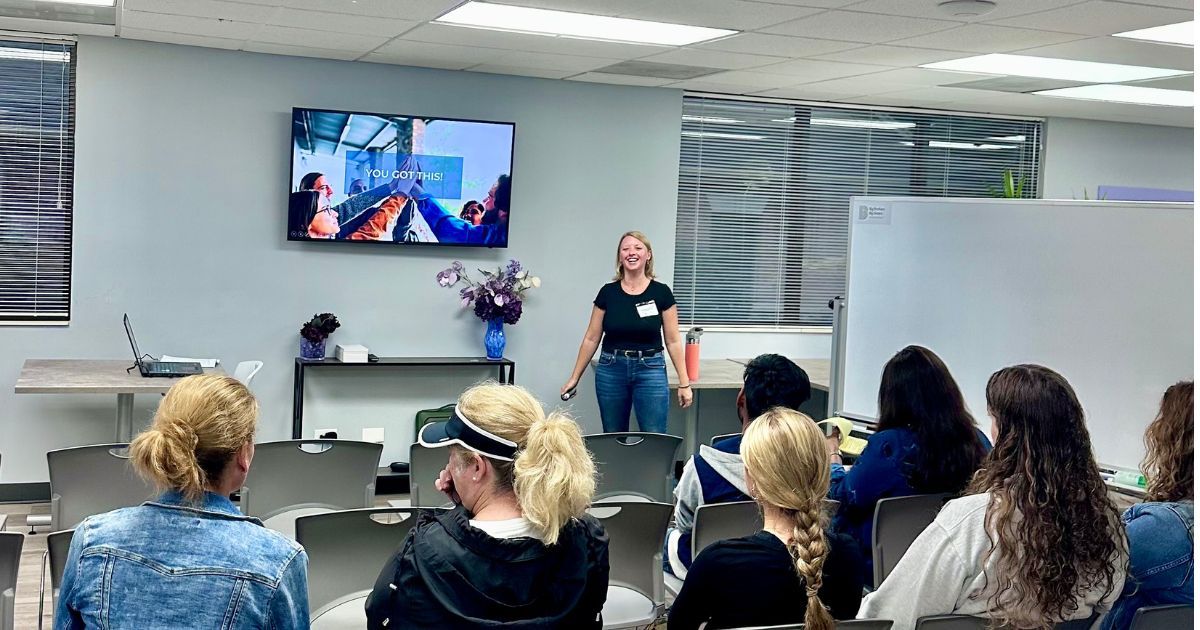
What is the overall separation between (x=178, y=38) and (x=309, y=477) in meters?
2.97

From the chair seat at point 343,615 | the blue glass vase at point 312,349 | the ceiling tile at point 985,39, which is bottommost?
the chair seat at point 343,615

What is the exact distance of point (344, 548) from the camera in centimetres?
281

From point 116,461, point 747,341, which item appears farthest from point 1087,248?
point 116,461

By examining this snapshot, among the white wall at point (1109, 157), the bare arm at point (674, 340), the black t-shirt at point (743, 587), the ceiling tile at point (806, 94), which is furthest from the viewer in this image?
the white wall at point (1109, 157)

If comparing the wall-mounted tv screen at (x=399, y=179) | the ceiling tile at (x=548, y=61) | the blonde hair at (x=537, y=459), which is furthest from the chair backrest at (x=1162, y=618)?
the wall-mounted tv screen at (x=399, y=179)

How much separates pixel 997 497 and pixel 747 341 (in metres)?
5.11

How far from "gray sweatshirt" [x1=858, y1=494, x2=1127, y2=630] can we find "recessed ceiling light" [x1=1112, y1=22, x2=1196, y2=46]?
9.01 ft

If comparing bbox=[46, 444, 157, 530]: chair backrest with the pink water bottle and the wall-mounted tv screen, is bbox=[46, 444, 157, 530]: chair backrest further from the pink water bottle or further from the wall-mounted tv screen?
the pink water bottle

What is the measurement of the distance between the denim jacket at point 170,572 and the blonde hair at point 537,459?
0.42 metres

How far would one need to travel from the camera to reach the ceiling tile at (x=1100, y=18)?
401 cm

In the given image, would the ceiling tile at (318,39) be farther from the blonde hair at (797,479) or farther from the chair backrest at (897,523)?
the blonde hair at (797,479)

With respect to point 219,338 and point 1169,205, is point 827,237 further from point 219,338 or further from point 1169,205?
point 219,338

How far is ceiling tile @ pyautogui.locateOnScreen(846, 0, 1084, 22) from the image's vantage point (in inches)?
158

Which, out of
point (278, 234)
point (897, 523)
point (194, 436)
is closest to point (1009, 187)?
point (278, 234)
